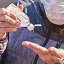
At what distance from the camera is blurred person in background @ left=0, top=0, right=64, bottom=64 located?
89 centimetres

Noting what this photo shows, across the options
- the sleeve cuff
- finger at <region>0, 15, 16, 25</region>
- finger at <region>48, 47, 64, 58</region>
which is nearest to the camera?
finger at <region>48, 47, 64, 58</region>

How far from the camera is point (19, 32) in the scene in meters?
1.16

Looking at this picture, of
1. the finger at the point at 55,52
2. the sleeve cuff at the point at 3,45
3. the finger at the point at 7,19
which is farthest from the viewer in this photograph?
the sleeve cuff at the point at 3,45

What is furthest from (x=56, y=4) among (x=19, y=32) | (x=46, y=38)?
(x=19, y=32)

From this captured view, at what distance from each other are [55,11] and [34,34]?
223 millimetres

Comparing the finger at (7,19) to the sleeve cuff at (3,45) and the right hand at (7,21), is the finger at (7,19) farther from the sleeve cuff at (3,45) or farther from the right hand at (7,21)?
the sleeve cuff at (3,45)

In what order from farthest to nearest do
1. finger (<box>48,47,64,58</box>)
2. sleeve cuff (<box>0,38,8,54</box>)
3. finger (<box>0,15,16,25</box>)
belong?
sleeve cuff (<box>0,38,8,54</box>), finger (<box>0,15,16,25</box>), finger (<box>48,47,64,58</box>)

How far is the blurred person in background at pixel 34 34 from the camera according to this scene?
893mm

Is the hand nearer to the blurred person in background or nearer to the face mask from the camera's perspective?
the blurred person in background

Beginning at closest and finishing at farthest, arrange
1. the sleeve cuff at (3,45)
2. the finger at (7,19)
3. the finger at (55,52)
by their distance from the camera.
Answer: the finger at (55,52) < the finger at (7,19) < the sleeve cuff at (3,45)

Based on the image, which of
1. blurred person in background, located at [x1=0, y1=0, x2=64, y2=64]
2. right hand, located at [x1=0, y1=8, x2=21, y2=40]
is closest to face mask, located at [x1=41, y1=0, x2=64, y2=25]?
blurred person in background, located at [x1=0, y1=0, x2=64, y2=64]

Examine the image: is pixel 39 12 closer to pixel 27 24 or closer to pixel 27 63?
pixel 27 24

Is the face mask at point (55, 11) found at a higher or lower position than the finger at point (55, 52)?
higher

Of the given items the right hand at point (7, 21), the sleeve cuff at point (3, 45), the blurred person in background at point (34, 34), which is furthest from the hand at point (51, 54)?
the sleeve cuff at point (3, 45)
